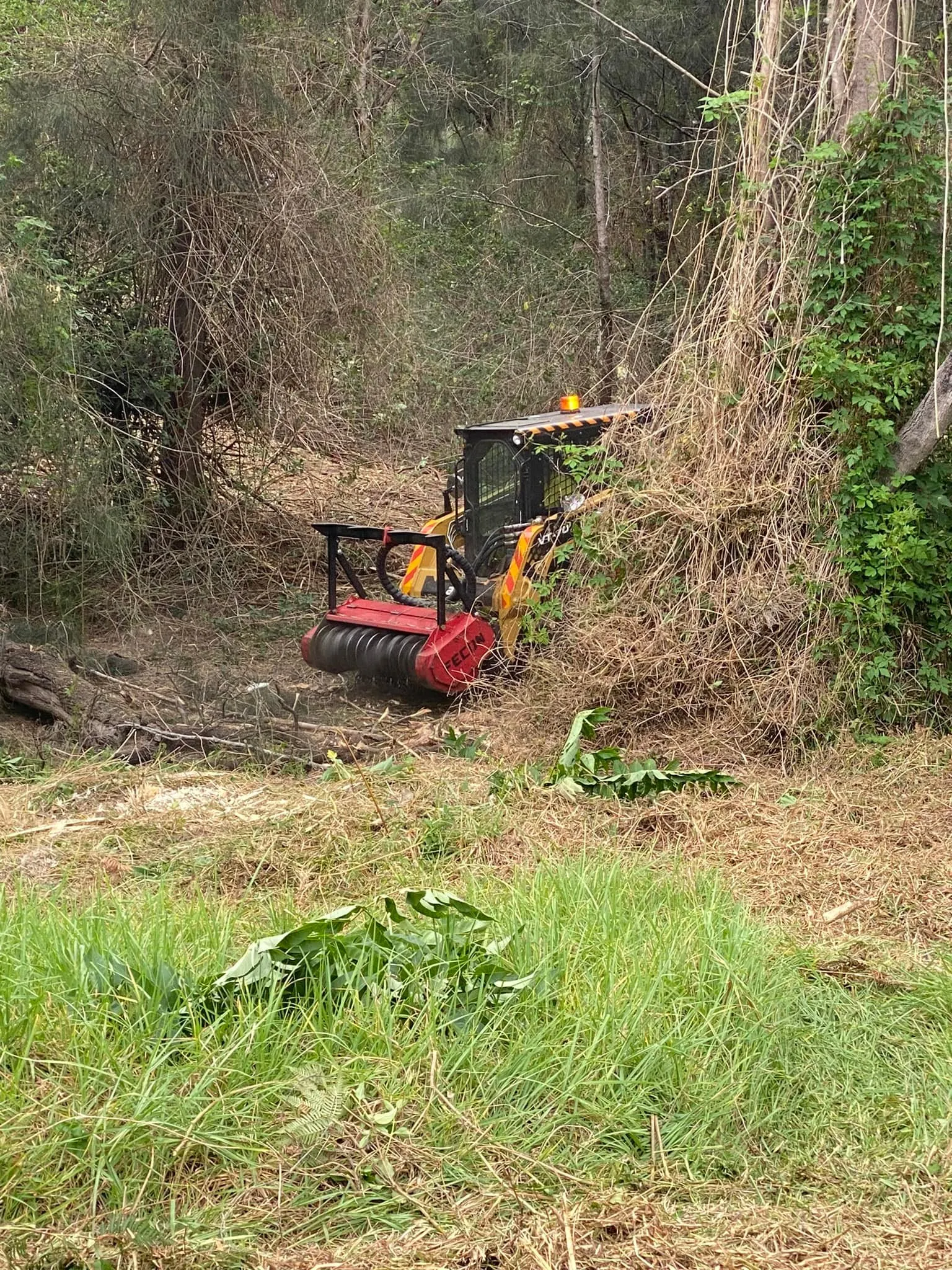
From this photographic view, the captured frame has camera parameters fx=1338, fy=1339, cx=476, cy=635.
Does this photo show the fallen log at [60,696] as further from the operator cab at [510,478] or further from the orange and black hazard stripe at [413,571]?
the operator cab at [510,478]

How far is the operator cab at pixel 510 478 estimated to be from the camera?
9.31 metres

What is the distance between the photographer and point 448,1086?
3205 mm

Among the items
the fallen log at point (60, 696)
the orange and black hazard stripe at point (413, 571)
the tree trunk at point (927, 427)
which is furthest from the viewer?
the orange and black hazard stripe at point (413, 571)

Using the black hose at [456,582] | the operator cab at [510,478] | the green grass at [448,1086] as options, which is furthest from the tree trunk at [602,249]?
the green grass at [448,1086]

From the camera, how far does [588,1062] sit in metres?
3.34

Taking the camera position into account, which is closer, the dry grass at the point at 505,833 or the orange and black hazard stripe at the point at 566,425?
the dry grass at the point at 505,833

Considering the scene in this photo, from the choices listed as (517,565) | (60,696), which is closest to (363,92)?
(517,565)

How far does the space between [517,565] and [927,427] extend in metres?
2.86

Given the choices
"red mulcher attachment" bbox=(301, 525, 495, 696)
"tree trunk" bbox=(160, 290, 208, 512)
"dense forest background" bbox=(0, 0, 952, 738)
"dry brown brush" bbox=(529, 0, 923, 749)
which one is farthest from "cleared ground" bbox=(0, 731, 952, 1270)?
"tree trunk" bbox=(160, 290, 208, 512)

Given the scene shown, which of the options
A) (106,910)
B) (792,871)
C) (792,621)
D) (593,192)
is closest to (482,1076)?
(106,910)

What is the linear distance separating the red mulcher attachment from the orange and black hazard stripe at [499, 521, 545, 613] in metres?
0.26

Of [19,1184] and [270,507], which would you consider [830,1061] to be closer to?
[19,1184]

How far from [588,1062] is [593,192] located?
54.5ft

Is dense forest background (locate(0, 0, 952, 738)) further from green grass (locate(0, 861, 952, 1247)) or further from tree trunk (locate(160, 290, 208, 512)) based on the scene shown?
green grass (locate(0, 861, 952, 1247))
